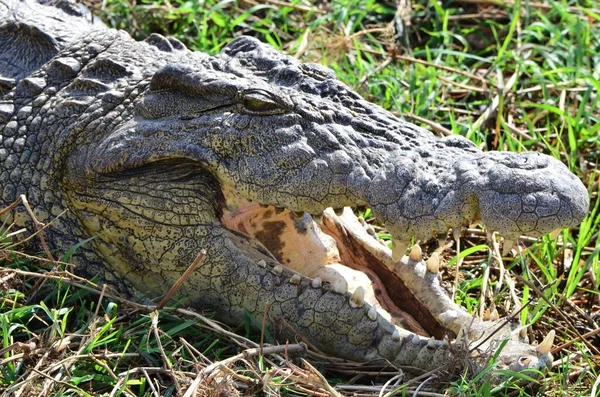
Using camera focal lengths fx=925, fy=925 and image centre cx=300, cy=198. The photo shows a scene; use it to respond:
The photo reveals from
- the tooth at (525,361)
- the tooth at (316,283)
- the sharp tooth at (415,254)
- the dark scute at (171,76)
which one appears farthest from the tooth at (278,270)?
the tooth at (525,361)

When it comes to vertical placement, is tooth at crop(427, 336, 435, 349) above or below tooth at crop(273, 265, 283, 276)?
below

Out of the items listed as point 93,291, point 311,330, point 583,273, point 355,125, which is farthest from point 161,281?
point 583,273

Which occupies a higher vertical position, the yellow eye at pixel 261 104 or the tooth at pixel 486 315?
the yellow eye at pixel 261 104

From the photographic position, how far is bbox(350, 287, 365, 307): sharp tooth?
3.50 m

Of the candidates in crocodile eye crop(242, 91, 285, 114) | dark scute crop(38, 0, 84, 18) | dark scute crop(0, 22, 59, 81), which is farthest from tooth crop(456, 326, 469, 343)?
dark scute crop(38, 0, 84, 18)

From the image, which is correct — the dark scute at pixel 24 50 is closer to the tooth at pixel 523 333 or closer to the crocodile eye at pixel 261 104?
the crocodile eye at pixel 261 104

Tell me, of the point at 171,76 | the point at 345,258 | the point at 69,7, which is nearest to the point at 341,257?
the point at 345,258

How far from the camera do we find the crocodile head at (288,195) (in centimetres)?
333

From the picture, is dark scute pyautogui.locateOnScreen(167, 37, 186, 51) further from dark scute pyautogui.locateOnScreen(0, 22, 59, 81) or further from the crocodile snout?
the crocodile snout

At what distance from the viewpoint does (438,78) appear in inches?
220

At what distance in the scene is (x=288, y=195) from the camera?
349 cm

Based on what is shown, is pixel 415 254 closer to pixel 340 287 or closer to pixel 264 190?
pixel 340 287

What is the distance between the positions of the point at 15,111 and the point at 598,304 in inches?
111

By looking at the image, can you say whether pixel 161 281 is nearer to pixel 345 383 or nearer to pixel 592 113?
pixel 345 383
